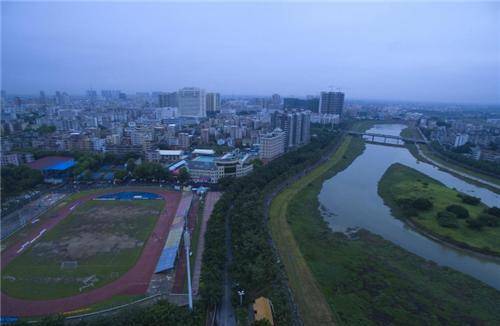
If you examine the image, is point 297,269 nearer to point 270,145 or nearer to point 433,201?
point 433,201

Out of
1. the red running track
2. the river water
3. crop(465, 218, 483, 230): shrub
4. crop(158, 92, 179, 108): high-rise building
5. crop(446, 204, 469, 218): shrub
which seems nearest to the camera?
the red running track

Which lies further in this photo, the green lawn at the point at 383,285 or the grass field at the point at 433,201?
the grass field at the point at 433,201

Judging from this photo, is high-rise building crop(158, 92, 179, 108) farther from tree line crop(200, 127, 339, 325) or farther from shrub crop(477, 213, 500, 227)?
shrub crop(477, 213, 500, 227)

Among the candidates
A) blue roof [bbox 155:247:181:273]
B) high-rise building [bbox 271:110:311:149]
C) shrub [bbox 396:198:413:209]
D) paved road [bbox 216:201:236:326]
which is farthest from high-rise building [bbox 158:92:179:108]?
paved road [bbox 216:201:236:326]

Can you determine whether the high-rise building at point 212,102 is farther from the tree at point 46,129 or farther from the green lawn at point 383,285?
the green lawn at point 383,285

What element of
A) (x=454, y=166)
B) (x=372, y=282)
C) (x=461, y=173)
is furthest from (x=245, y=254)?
(x=454, y=166)

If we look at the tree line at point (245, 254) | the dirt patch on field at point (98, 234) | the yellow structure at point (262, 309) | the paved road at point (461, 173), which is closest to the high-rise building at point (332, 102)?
the paved road at point (461, 173)

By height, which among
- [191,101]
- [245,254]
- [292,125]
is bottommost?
[245,254]
